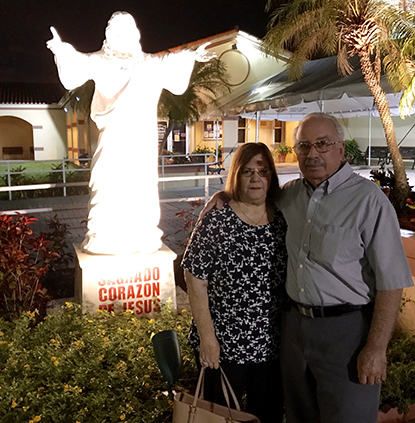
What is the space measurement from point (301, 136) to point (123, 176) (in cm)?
221

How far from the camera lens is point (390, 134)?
25.3 ft

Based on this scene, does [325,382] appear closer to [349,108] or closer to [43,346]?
[43,346]

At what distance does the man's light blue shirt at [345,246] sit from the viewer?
1.88 metres

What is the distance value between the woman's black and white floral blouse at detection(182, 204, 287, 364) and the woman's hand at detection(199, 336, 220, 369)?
0.08 metres

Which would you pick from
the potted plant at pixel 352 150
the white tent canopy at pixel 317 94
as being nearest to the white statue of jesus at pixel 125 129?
the white tent canopy at pixel 317 94

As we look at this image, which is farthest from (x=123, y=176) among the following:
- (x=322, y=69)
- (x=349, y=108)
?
(x=349, y=108)

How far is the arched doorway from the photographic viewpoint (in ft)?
A: 83.3

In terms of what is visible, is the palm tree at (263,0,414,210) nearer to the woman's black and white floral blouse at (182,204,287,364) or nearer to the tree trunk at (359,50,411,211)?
the tree trunk at (359,50,411,211)

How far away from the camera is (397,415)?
288cm

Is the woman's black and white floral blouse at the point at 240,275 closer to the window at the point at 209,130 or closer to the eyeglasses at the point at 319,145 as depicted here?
the eyeglasses at the point at 319,145

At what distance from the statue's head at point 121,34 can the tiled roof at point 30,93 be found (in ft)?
64.3

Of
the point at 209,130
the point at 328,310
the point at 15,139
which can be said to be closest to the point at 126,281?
the point at 328,310

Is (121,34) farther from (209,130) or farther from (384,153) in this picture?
(209,130)

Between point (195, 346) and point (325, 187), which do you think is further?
point (195, 346)
